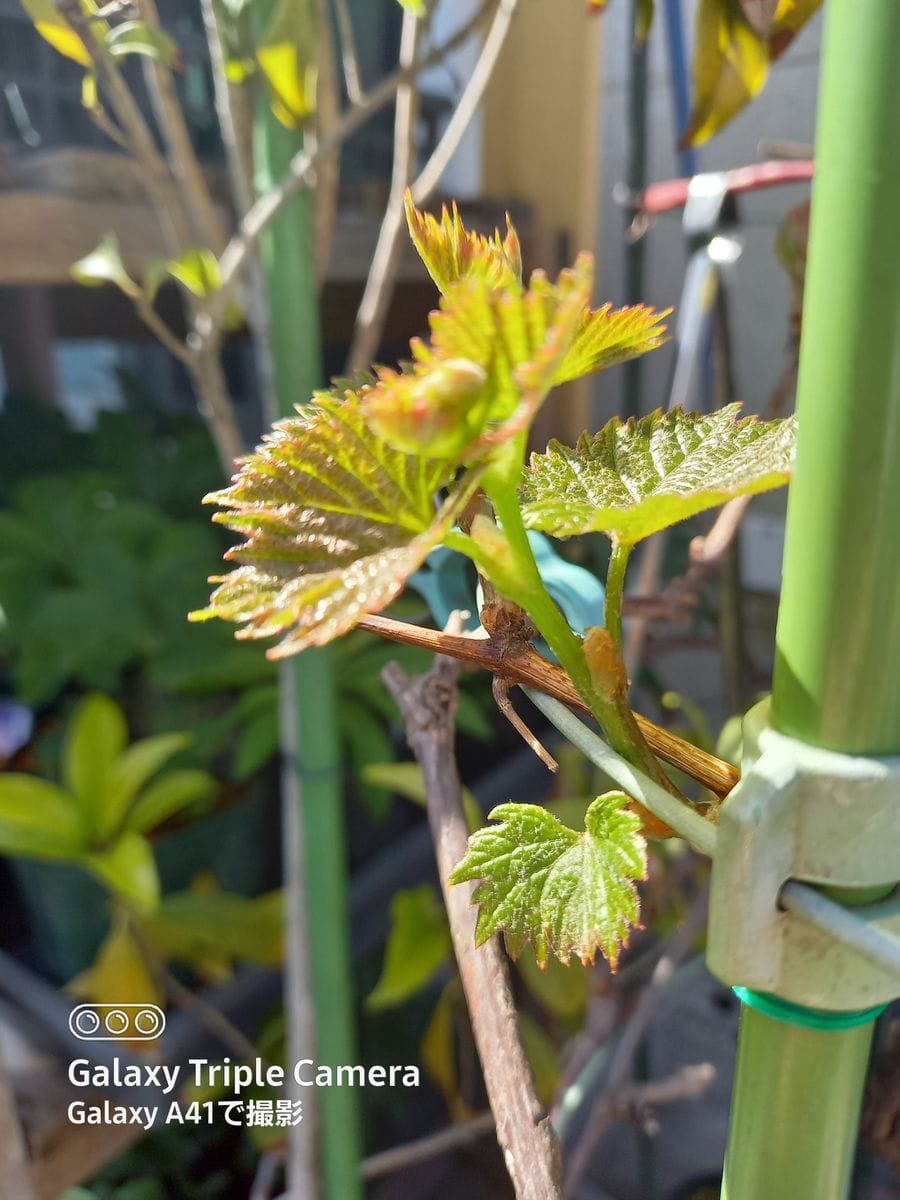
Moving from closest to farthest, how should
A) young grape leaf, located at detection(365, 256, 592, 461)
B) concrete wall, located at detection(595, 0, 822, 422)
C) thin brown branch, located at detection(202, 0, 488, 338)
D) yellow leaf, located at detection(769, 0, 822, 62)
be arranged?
young grape leaf, located at detection(365, 256, 592, 461)
yellow leaf, located at detection(769, 0, 822, 62)
thin brown branch, located at detection(202, 0, 488, 338)
concrete wall, located at detection(595, 0, 822, 422)

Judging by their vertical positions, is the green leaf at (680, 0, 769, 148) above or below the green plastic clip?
above

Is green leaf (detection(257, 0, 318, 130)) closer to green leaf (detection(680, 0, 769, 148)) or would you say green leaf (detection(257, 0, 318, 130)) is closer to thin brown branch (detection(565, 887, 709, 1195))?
green leaf (detection(680, 0, 769, 148))

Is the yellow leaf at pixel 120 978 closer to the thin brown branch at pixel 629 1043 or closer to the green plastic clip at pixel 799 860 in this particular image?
the thin brown branch at pixel 629 1043

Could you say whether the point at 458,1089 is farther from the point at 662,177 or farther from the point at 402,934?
the point at 662,177

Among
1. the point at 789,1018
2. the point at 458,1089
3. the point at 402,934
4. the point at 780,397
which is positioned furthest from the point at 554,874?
the point at 458,1089

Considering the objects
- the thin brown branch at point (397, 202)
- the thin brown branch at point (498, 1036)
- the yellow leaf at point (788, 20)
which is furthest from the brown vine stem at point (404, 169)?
the thin brown branch at point (498, 1036)

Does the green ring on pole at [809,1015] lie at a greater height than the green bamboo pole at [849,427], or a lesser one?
lesser

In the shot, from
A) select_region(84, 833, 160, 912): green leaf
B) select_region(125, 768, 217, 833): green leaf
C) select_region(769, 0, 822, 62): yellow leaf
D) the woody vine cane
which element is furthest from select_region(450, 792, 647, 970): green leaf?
select_region(125, 768, 217, 833): green leaf
